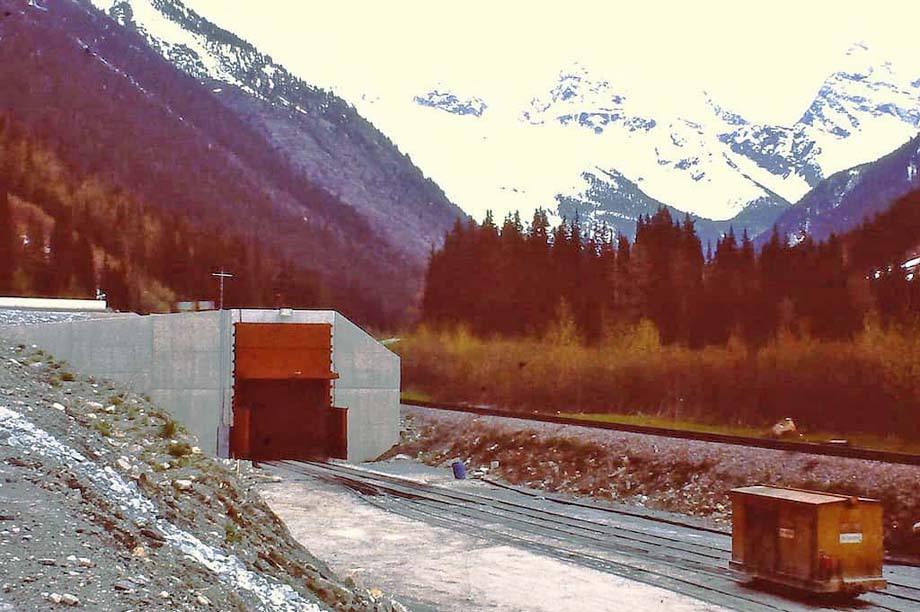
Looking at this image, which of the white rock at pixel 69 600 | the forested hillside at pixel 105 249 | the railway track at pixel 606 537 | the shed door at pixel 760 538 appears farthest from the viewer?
the forested hillside at pixel 105 249

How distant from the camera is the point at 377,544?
26.9m

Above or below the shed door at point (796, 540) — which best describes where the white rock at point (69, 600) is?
above

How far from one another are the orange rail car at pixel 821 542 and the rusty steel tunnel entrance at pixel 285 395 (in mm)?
29012

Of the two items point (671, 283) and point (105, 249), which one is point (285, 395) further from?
point (105, 249)

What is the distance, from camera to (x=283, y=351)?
1870 inches

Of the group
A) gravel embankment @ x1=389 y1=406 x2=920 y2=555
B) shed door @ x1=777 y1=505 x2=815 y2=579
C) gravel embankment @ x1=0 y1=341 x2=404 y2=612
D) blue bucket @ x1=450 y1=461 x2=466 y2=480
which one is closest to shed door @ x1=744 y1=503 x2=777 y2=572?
shed door @ x1=777 y1=505 x2=815 y2=579

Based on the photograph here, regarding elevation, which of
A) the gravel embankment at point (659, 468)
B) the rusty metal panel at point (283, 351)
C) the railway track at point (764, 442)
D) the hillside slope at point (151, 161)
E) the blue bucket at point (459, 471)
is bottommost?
the blue bucket at point (459, 471)

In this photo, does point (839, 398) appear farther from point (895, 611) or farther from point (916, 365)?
point (895, 611)

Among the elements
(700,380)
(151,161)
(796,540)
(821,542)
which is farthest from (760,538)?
(151,161)

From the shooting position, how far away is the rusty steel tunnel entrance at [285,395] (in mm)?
46875

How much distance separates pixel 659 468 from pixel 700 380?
21.3 m

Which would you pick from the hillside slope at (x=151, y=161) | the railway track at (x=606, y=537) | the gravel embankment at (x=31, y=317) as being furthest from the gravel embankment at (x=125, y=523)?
the hillside slope at (x=151, y=161)

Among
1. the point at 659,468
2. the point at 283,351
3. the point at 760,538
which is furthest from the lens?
the point at 283,351

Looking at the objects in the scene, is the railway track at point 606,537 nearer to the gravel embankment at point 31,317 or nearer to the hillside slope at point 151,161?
the gravel embankment at point 31,317
